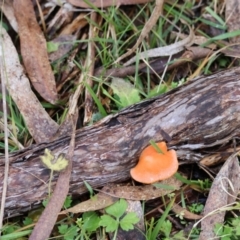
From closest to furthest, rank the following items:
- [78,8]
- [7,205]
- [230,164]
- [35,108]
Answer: [7,205] → [230,164] → [35,108] → [78,8]

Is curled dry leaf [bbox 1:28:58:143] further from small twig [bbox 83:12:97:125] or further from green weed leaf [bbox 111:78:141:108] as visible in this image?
green weed leaf [bbox 111:78:141:108]

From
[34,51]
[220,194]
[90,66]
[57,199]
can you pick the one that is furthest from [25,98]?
[220,194]

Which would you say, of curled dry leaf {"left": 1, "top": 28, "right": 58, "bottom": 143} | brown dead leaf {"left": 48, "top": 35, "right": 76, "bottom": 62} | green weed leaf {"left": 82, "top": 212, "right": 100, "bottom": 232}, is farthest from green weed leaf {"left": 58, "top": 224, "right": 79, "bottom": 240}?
brown dead leaf {"left": 48, "top": 35, "right": 76, "bottom": 62}

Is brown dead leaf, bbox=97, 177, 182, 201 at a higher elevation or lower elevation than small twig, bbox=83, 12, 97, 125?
lower

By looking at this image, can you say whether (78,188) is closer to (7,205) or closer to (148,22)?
(7,205)

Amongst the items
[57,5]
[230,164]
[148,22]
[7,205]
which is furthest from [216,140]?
[57,5]

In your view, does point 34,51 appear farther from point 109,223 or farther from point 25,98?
point 109,223
